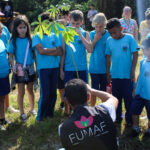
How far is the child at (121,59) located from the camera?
309cm

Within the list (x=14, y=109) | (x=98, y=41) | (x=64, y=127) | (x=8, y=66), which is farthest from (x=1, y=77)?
(x=64, y=127)

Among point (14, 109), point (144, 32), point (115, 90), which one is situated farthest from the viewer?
point (14, 109)

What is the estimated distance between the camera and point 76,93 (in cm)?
183

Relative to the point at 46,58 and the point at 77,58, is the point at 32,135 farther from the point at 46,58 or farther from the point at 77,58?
the point at 77,58

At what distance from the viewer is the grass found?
2938 millimetres

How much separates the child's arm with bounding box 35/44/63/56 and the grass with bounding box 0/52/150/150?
102 centimetres

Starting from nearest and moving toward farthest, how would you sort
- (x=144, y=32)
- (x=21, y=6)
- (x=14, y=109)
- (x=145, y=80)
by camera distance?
(x=145, y=80) < (x=144, y=32) < (x=14, y=109) < (x=21, y=6)

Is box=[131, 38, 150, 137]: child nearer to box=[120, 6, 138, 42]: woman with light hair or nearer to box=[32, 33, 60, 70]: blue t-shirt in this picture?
box=[32, 33, 60, 70]: blue t-shirt

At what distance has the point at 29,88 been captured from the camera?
3.71 metres

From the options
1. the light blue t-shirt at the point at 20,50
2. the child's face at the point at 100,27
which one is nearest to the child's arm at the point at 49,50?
the light blue t-shirt at the point at 20,50

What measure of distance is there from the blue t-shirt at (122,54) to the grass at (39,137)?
78cm

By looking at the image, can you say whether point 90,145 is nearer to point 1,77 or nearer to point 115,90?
point 115,90

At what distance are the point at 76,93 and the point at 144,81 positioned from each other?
130 cm

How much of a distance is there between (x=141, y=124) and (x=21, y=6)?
2245 centimetres
